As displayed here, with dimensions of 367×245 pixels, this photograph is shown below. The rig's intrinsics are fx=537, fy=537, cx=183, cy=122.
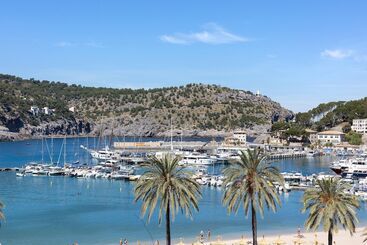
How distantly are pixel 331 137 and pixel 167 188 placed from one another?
6420 inches

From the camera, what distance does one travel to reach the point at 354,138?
177750mm

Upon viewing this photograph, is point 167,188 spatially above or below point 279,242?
above

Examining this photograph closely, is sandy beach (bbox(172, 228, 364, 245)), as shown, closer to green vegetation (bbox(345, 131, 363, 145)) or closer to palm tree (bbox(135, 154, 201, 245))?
palm tree (bbox(135, 154, 201, 245))

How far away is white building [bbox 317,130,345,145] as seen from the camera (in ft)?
605

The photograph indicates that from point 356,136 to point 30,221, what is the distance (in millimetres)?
138800

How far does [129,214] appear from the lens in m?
67.7

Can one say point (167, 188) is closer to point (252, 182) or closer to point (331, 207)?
point (252, 182)

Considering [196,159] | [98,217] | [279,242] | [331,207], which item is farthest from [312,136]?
[331,207]

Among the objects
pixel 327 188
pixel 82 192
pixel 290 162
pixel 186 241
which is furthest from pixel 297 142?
pixel 327 188

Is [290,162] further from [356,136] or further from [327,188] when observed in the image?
[327,188]

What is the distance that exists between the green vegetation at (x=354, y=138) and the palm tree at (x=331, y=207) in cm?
14871

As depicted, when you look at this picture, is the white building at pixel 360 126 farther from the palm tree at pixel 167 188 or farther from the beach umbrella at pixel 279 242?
the palm tree at pixel 167 188

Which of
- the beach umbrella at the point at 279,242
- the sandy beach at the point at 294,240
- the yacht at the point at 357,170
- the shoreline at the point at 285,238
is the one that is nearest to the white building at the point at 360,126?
the yacht at the point at 357,170

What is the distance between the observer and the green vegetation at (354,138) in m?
176
